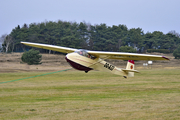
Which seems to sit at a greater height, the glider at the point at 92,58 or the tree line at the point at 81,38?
the tree line at the point at 81,38

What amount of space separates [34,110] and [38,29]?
73.1m

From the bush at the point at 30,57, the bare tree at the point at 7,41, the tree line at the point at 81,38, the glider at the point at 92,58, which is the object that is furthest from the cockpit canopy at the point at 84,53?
the bare tree at the point at 7,41

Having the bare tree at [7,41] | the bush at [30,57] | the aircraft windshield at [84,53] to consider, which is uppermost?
the bare tree at [7,41]

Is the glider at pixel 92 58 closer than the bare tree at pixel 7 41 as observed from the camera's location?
Yes

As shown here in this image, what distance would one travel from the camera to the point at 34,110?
10.3m

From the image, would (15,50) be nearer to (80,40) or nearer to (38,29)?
(38,29)

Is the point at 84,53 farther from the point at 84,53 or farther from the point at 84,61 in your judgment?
the point at 84,61

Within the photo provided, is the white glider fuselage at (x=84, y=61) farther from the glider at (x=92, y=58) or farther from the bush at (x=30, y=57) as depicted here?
the bush at (x=30, y=57)

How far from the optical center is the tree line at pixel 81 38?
75.8m

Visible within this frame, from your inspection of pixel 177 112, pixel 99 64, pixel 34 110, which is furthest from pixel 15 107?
pixel 99 64

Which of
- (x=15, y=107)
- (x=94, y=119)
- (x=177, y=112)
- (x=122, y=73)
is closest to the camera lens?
(x=94, y=119)

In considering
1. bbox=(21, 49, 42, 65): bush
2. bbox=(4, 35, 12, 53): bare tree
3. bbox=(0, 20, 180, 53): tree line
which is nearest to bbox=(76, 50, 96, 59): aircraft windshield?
bbox=(21, 49, 42, 65): bush

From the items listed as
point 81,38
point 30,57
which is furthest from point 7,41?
point 30,57

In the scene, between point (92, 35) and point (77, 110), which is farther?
point (92, 35)
